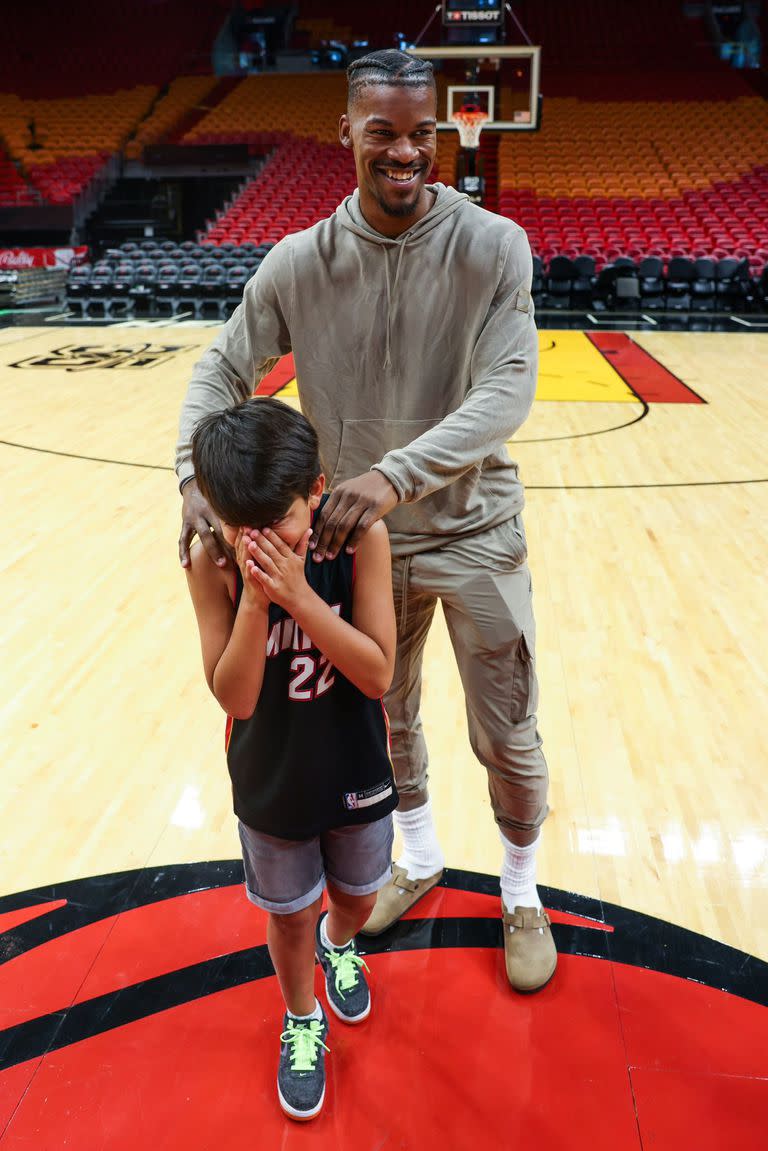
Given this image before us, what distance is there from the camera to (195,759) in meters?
2.60

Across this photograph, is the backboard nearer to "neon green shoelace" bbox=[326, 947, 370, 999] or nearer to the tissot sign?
the tissot sign

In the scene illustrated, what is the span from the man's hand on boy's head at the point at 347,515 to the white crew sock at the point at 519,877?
0.89 meters

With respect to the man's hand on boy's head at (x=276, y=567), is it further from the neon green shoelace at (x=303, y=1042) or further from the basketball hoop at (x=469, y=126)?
the basketball hoop at (x=469, y=126)

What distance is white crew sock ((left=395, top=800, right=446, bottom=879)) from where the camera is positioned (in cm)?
201

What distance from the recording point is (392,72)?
1420mm

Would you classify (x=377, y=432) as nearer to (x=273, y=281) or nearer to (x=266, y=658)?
(x=273, y=281)

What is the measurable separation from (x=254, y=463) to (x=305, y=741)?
0.45 meters

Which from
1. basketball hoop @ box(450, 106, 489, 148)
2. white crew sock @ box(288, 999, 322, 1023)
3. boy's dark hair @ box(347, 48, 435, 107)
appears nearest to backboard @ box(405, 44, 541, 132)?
basketball hoop @ box(450, 106, 489, 148)

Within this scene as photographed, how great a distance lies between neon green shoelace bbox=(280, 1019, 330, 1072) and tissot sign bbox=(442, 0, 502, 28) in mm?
14456

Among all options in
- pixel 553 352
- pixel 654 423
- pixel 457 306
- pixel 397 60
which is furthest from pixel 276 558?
pixel 553 352

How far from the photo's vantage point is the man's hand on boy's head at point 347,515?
1278 millimetres

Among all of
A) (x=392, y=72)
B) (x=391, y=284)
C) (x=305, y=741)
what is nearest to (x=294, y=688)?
(x=305, y=741)

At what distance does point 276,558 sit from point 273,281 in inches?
26.3

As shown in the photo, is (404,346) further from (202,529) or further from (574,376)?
(574,376)
